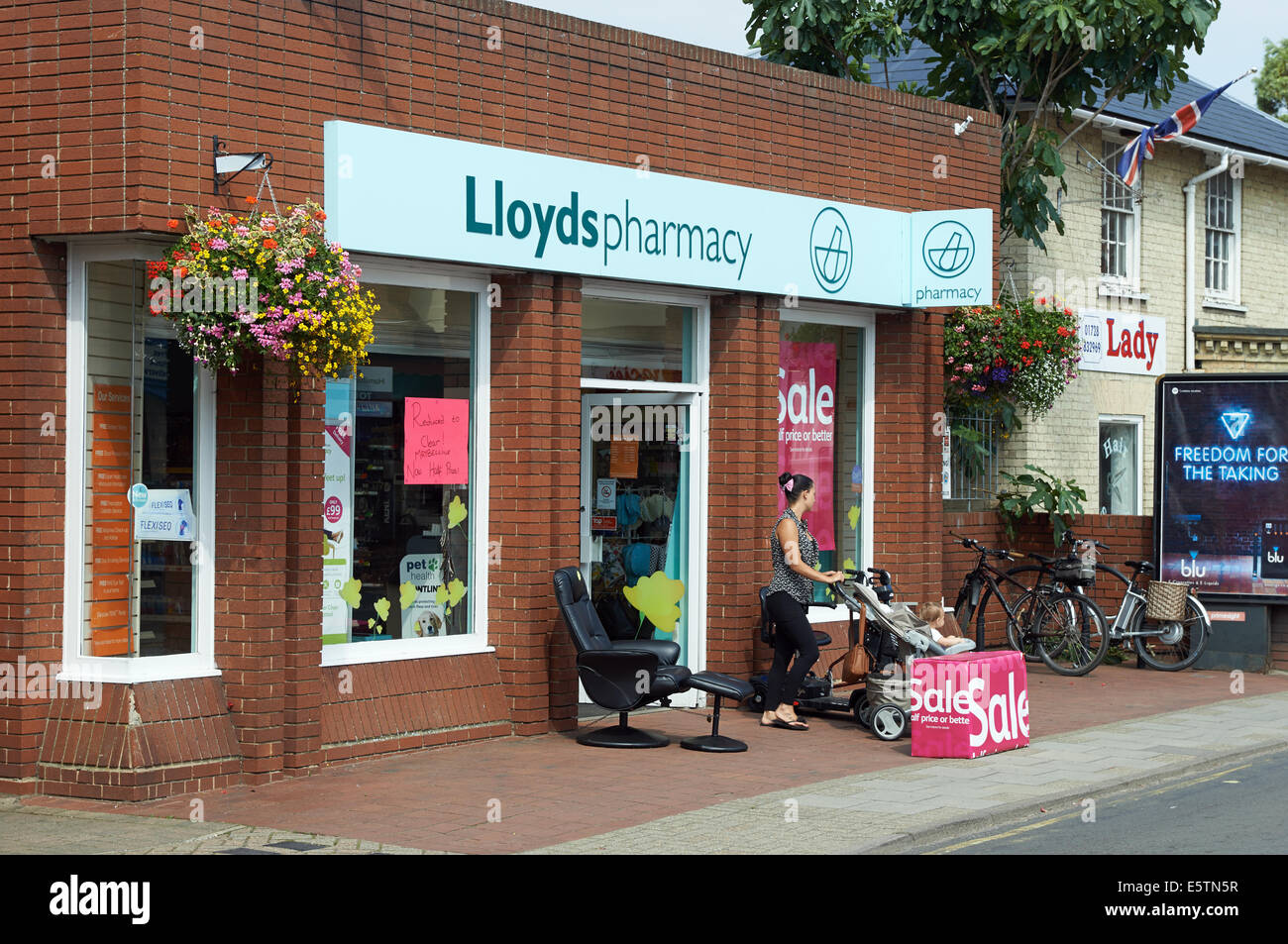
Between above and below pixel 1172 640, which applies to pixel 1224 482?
above

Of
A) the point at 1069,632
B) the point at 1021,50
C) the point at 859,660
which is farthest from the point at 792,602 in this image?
the point at 1021,50

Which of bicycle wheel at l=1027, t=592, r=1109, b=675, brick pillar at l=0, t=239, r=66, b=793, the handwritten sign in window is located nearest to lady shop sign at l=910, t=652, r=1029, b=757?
the handwritten sign in window

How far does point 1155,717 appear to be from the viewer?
522 inches

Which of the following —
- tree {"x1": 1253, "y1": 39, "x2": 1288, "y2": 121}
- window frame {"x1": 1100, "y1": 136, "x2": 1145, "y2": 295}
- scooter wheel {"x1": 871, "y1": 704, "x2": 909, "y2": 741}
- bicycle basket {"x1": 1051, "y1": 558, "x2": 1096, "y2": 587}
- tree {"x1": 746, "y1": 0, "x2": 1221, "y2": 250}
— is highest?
tree {"x1": 1253, "y1": 39, "x2": 1288, "y2": 121}

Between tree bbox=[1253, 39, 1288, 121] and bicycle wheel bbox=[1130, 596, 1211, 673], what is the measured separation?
34101mm

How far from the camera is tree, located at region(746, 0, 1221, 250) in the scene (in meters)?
17.4

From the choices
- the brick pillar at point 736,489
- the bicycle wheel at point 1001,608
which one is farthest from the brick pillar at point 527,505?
the bicycle wheel at point 1001,608

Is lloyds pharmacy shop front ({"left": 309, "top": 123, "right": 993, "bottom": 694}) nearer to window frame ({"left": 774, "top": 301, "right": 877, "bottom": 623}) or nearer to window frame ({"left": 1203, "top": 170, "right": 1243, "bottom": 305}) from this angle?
window frame ({"left": 774, "top": 301, "right": 877, "bottom": 623})

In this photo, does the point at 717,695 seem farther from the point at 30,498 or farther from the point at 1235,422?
the point at 1235,422

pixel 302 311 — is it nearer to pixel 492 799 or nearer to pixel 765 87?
pixel 492 799

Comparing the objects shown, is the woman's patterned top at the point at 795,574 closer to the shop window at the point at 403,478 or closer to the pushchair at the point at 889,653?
the pushchair at the point at 889,653

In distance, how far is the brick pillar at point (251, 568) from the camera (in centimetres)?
1002

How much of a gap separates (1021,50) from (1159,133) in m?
2.32

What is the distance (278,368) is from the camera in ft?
33.1
